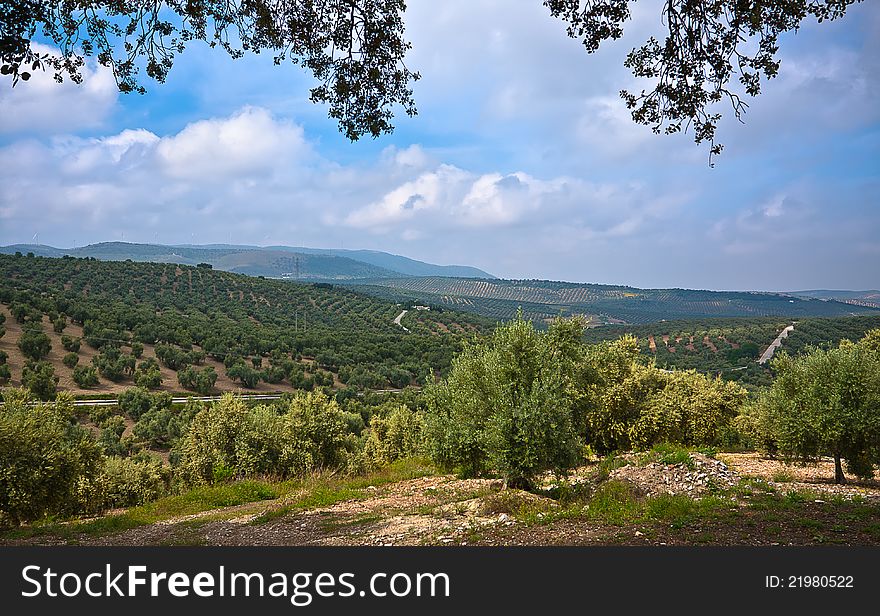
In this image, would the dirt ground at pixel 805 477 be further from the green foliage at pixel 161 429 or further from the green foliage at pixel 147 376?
the green foliage at pixel 147 376

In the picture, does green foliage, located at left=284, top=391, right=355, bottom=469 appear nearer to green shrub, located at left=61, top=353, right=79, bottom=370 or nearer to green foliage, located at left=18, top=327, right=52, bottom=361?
green shrub, located at left=61, top=353, right=79, bottom=370

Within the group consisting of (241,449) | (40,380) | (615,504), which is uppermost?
(615,504)

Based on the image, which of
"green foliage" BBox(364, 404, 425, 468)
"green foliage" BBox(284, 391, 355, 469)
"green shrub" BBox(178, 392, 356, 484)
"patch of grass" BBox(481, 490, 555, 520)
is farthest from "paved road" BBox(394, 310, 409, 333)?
"patch of grass" BBox(481, 490, 555, 520)

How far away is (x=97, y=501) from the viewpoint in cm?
2225

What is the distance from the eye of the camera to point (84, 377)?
55188 mm

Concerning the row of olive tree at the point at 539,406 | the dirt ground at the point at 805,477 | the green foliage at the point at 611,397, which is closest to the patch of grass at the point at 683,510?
the row of olive tree at the point at 539,406

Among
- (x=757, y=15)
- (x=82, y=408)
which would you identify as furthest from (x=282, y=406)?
(x=757, y=15)

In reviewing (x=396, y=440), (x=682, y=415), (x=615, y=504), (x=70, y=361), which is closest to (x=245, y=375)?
(x=70, y=361)

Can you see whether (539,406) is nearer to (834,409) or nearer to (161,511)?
(834,409)

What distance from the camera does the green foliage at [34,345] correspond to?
57781mm

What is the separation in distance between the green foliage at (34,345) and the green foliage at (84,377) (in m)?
5.90

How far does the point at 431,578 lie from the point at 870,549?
6.27 metres

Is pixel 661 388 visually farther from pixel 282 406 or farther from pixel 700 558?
pixel 282 406

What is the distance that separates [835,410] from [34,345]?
76.9 metres
